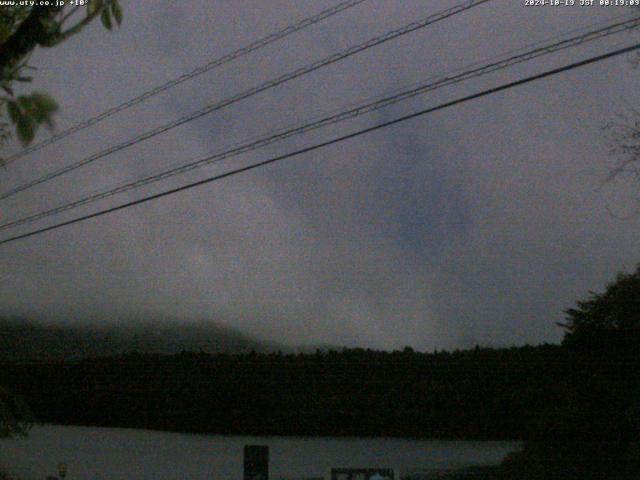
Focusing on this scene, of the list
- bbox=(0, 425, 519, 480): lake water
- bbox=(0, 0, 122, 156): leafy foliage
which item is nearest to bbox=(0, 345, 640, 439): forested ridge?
bbox=(0, 425, 519, 480): lake water

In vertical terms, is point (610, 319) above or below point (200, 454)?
above

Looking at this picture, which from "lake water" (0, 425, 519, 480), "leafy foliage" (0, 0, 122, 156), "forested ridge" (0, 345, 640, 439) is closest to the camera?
"leafy foliage" (0, 0, 122, 156)

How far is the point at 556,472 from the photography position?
38.6ft

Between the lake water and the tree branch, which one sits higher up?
the tree branch

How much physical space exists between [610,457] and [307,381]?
4.97 m

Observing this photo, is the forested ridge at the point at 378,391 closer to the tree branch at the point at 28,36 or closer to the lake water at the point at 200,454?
the lake water at the point at 200,454

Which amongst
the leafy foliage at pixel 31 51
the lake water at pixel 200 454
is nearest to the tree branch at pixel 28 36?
the leafy foliage at pixel 31 51

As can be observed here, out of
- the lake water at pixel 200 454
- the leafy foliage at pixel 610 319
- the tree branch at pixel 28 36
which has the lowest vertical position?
the lake water at pixel 200 454

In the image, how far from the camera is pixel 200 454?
1315cm

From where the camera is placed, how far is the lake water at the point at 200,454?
11.7 m

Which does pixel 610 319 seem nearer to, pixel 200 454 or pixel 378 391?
pixel 378 391

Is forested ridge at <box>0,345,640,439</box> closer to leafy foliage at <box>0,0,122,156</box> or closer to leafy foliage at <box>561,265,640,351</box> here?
leafy foliage at <box>561,265,640,351</box>

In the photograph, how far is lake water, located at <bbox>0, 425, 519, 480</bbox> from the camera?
11.7 m

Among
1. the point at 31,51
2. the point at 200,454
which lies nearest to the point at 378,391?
the point at 200,454
